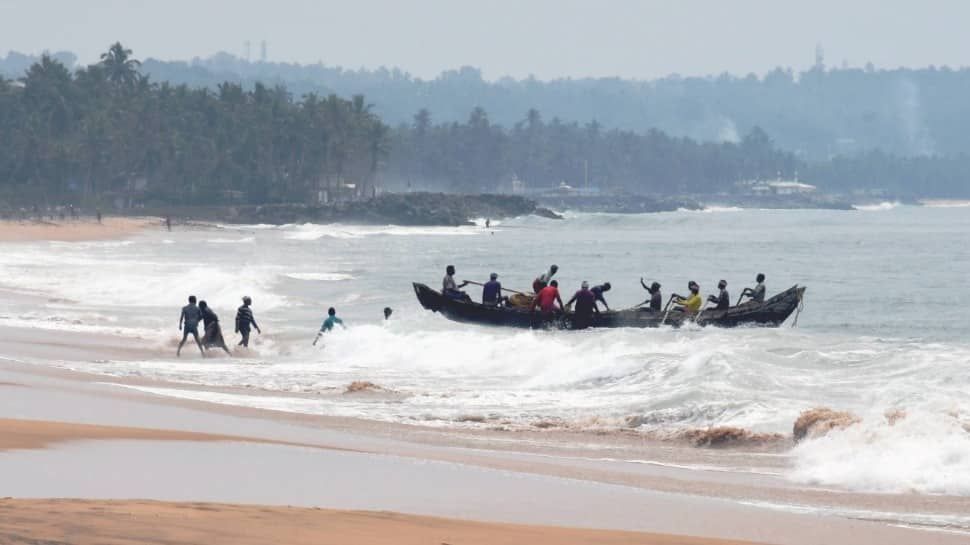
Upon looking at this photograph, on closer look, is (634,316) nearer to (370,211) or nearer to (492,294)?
(492,294)

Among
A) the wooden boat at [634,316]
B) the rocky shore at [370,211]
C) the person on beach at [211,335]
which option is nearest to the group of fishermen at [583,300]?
the wooden boat at [634,316]

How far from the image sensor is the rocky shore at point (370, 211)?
122262mm

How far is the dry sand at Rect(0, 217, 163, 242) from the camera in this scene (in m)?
81.1

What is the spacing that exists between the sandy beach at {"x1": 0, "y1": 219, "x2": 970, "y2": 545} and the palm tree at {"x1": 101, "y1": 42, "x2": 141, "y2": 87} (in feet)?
398

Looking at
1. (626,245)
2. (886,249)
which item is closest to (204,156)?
(626,245)

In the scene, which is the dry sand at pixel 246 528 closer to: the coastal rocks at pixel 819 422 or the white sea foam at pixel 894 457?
the white sea foam at pixel 894 457

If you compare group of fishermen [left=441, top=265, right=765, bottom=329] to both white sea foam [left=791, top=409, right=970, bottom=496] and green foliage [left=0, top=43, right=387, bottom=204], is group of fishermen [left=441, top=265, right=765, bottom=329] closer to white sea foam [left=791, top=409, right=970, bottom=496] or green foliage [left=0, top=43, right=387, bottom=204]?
white sea foam [left=791, top=409, right=970, bottom=496]

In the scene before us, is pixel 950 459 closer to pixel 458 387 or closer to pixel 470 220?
pixel 458 387

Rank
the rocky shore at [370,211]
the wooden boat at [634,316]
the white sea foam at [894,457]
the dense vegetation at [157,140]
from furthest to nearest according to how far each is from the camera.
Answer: the rocky shore at [370,211] → the dense vegetation at [157,140] → the wooden boat at [634,316] → the white sea foam at [894,457]

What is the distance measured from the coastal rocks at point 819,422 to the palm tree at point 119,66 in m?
125

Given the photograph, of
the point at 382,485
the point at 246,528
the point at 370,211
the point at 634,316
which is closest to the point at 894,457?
the point at 382,485

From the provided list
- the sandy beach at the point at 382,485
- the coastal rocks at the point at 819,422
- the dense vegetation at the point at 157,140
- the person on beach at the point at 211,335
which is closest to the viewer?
the sandy beach at the point at 382,485

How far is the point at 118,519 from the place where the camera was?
871cm

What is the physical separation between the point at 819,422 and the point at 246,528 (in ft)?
26.9
